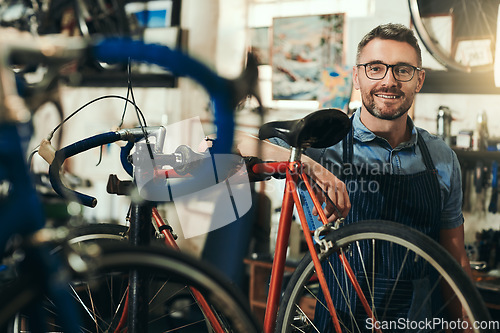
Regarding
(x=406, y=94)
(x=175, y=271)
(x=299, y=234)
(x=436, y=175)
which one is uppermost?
(x=406, y=94)

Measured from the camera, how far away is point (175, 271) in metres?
0.92

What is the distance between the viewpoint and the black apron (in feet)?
4.87

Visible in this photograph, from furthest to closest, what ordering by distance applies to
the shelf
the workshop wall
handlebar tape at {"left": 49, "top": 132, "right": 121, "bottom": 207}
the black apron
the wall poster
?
1. the wall poster
2. the workshop wall
3. the shelf
4. the black apron
5. handlebar tape at {"left": 49, "top": 132, "right": 121, "bottom": 207}

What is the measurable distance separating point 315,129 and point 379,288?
0.57 meters

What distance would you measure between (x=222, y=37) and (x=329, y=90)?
2.74 ft

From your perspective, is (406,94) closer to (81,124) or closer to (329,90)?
(329,90)

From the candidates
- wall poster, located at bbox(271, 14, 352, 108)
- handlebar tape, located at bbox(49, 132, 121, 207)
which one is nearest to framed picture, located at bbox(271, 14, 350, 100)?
wall poster, located at bbox(271, 14, 352, 108)

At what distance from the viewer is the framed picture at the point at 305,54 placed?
2779 mm

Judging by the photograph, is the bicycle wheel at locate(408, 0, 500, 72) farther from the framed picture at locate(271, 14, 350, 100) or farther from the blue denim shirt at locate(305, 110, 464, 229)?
the blue denim shirt at locate(305, 110, 464, 229)

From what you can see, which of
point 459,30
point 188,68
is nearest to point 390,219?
point 188,68

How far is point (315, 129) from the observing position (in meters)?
1.29

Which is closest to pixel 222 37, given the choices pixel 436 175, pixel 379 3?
pixel 379 3

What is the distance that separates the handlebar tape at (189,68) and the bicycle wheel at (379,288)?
55 cm

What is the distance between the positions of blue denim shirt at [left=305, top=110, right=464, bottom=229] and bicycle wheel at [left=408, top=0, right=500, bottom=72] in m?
0.96
